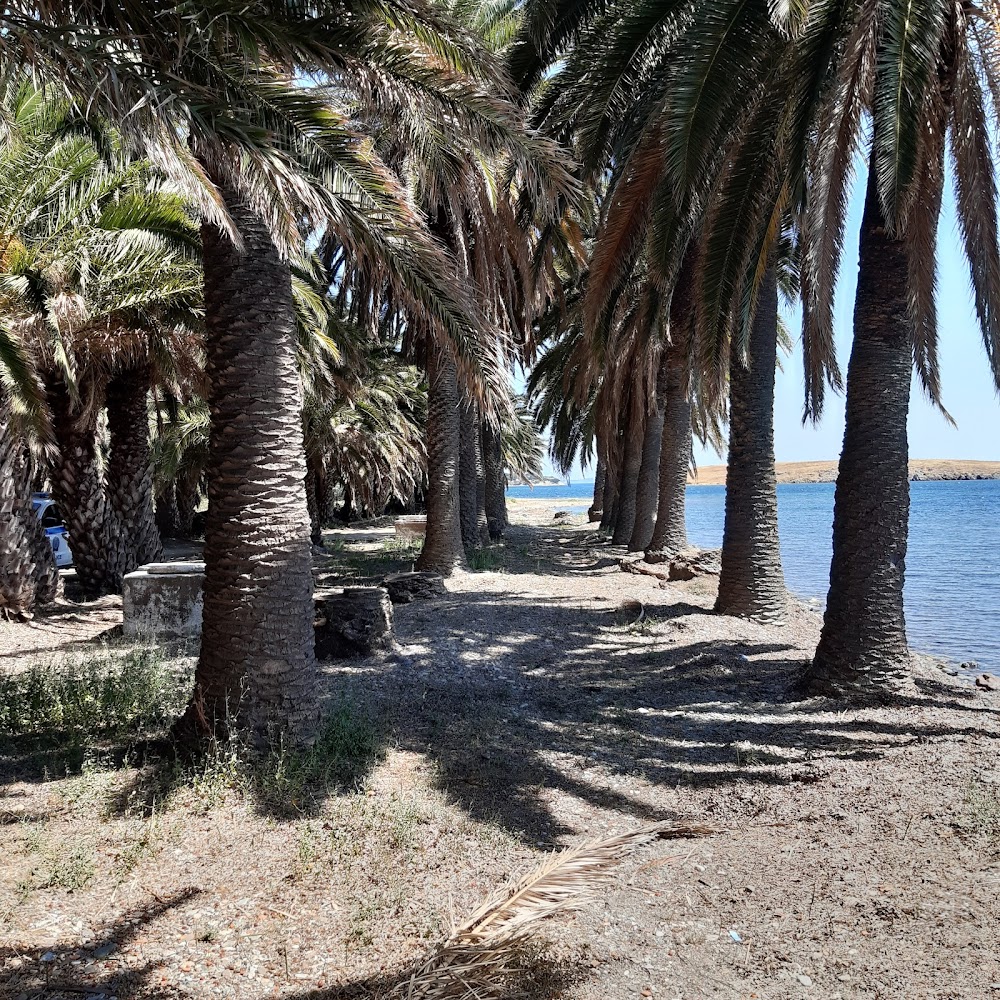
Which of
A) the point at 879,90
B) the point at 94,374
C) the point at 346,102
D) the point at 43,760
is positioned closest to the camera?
the point at 43,760

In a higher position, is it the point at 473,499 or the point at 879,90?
the point at 879,90

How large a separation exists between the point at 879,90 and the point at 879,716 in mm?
4833

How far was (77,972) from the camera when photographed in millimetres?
3090

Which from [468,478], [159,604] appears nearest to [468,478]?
[468,478]

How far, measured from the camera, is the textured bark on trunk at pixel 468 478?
16.5 metres

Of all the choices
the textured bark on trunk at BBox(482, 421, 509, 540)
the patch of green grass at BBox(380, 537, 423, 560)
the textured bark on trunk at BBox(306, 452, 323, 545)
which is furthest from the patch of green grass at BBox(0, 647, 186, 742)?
the textured bark on trunk at BBox(482, 421, 509, 540)

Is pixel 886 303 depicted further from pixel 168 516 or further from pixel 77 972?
pixel 168 516

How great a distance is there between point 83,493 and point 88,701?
7.32 metres

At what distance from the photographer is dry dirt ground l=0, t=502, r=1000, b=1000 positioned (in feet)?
10.7

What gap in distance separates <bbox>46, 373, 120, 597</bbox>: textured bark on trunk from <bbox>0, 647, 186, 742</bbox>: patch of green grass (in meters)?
5.76

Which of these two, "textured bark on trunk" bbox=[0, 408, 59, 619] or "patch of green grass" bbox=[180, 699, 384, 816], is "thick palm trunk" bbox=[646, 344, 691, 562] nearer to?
"textured bark on trunk" bbox=[0, 408, 59, 619]

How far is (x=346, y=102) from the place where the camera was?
6.53 meters

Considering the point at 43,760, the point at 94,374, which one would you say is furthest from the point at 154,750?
the point at 94,374

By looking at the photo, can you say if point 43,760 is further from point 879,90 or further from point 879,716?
point 879,90
